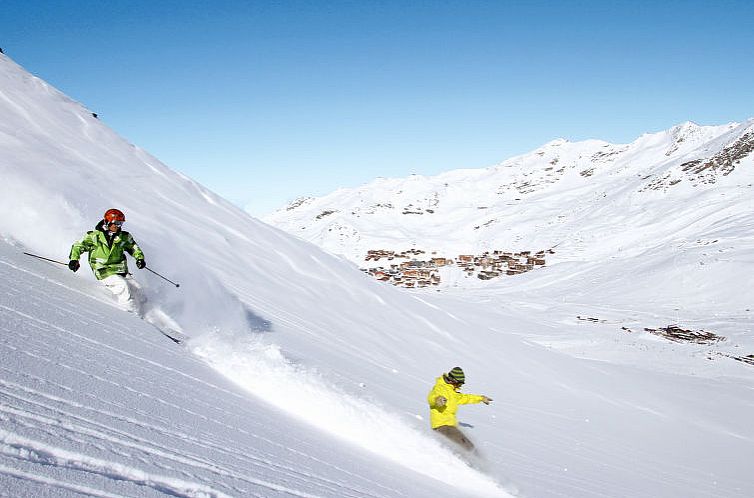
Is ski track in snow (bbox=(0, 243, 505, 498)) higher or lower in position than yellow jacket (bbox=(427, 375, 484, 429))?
lower

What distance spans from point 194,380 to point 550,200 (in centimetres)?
6530

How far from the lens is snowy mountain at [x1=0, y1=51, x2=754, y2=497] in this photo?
2.71 meters

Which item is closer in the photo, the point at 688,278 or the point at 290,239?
the point at 290,239

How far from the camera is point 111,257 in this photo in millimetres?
6625

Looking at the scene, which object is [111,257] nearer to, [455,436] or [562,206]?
[455,436]

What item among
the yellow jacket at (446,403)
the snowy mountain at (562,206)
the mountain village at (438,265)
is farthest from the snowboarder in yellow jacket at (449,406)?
the mountain village at (438,265)

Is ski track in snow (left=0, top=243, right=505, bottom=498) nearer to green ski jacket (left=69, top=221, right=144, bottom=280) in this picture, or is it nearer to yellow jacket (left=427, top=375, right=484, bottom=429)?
green ski jacket (left=69, top=221, right=144, bottom=280)

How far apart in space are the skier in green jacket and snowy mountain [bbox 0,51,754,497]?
308 millimetres

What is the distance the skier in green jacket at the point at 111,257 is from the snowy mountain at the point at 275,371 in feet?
1.01

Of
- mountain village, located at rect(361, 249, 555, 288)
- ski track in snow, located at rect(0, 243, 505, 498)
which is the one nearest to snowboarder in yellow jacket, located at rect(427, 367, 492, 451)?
ski track in snow, located at rect(0, 243, 505, 498)

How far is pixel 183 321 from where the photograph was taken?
279 inches

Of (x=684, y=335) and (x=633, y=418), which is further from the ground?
(x=684, y=335)

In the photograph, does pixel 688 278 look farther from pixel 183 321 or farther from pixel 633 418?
pixel 183 321

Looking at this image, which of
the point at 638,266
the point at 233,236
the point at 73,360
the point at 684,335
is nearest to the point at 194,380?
the point at 73,360
